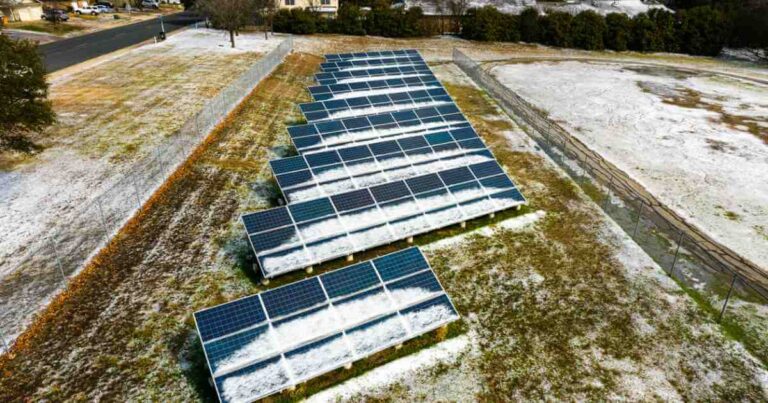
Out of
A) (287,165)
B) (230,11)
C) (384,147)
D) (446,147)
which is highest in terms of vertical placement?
(230,11)

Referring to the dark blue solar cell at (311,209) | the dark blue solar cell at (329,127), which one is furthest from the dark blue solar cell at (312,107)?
the dark blue solar cell at (311,209)

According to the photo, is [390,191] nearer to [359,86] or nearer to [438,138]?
[438,138]

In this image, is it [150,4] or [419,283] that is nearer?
[419,283]

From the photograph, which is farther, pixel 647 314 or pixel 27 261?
pixel 27 261

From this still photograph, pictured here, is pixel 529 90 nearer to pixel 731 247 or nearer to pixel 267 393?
pixel 731 247

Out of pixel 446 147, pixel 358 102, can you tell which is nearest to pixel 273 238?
pixel 446 147

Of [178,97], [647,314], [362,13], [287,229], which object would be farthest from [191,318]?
[362,13]
